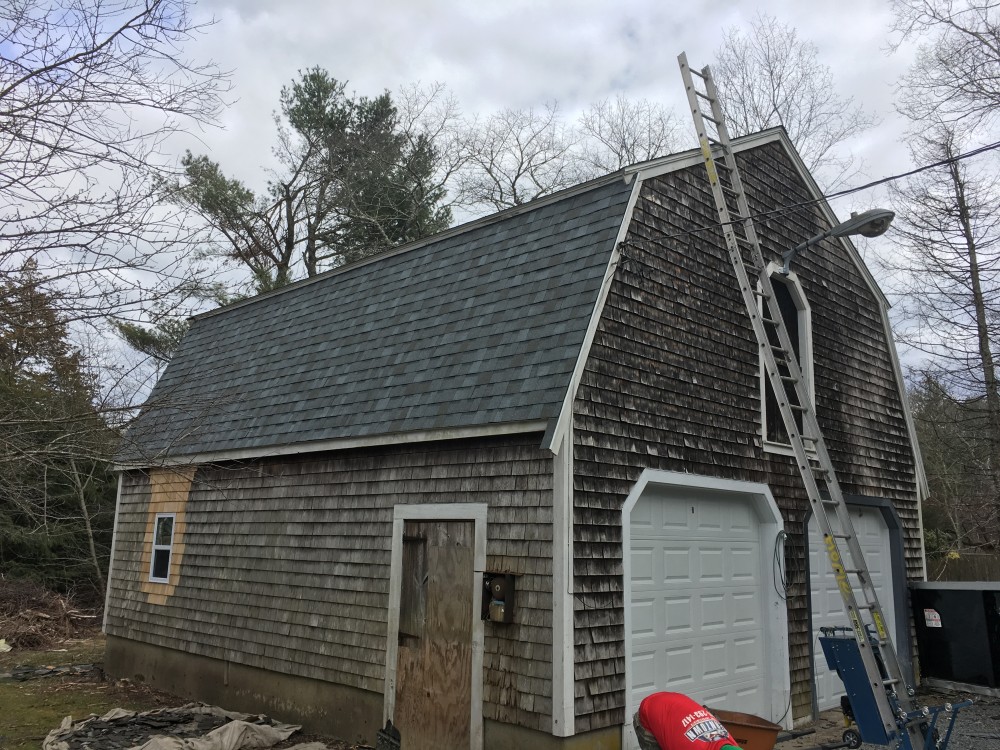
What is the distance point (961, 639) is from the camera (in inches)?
409

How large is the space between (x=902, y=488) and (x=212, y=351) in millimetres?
10709

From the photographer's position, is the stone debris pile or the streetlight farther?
the stone debris pile

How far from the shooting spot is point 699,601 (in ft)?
26.2

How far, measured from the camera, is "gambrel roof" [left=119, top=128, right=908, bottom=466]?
7.22m

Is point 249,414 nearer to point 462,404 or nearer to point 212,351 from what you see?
point 212,351

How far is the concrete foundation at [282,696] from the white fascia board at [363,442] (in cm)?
247

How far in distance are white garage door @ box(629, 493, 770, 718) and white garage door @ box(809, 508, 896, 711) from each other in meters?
1.04

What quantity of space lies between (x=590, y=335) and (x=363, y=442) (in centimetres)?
280

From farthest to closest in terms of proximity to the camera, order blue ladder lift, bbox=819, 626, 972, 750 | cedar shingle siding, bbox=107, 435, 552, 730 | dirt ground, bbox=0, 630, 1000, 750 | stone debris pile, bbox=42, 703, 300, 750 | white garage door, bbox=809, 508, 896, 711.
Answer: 1. white garage door, bbox=809, 508, 896, 711
2. dirt ground, bbox=0, 630, 1000, 750
3. stone debris pile, bbox=42, 703, 300, 750
4. cedar shingle siding, bbox=107, 435, 552, 730
5. blue ladder lift, bbox=819, 626, 972, 750

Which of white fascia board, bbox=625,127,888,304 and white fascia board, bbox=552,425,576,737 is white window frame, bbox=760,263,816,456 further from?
white fascia board, bbox=552,425,576,737

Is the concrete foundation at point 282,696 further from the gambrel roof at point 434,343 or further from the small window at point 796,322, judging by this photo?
the small window at point 796,322

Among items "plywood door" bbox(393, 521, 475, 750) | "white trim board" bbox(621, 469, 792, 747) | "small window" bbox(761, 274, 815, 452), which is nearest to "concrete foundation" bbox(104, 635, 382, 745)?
"plywood door" bbox(393, 521, 475, 750)

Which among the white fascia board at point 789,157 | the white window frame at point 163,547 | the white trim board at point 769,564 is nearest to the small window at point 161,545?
the white window frame at point 163,547

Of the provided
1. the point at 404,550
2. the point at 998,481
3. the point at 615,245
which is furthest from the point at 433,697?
the point at 998,481
